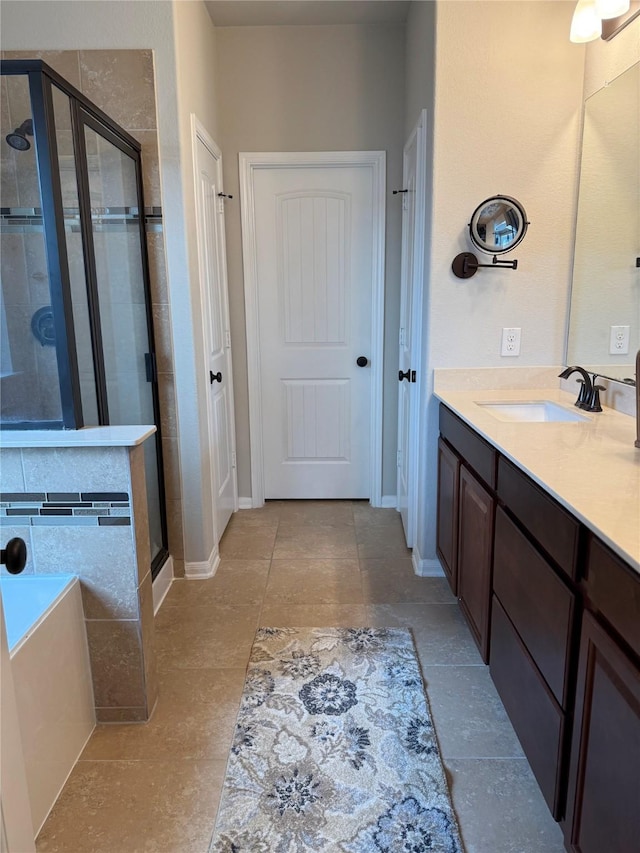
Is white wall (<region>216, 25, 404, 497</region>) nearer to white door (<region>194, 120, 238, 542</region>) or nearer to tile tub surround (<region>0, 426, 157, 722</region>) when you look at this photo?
white door (<region>194, 120, 238, 542</region>)

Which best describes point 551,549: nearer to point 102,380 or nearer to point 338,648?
point 338,648

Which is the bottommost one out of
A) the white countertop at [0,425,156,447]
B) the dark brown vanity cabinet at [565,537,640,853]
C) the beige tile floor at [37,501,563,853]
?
the beige tile floor at [37,501,563,853]

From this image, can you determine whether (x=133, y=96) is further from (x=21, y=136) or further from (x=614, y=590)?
(x=614, y=590)

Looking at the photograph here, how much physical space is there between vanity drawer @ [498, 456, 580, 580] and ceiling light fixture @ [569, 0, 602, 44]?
158 centimetres

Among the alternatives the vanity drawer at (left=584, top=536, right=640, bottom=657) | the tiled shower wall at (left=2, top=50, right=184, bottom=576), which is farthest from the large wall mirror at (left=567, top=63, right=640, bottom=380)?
the tiled shower wall at (left=2, top=50, right=184, bottom=576)

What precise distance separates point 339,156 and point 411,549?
2238mm

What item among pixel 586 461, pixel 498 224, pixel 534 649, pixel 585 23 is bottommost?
pixel 534 649

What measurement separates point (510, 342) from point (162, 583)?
6.21ft

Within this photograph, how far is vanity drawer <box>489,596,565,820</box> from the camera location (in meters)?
1.24

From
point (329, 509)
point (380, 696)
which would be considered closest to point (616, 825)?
point (380, 696)

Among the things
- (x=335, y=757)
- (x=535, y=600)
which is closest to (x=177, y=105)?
(x=535, y=600)

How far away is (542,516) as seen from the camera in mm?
1319

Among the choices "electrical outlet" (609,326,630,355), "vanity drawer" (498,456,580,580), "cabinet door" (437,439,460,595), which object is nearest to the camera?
"vanity drawer" (498,456,580,580)

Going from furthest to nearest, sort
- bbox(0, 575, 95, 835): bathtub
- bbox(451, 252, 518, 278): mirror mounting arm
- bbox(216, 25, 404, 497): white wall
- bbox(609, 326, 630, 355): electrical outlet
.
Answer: bbox(216, 25, 404, 497): white wall < bbox(451, 252, 518, 278): mirror mounting arm < bbox(609, 326, 630, 355): electrical outlet < bbox(0, 575, 95, 835): bathtub
